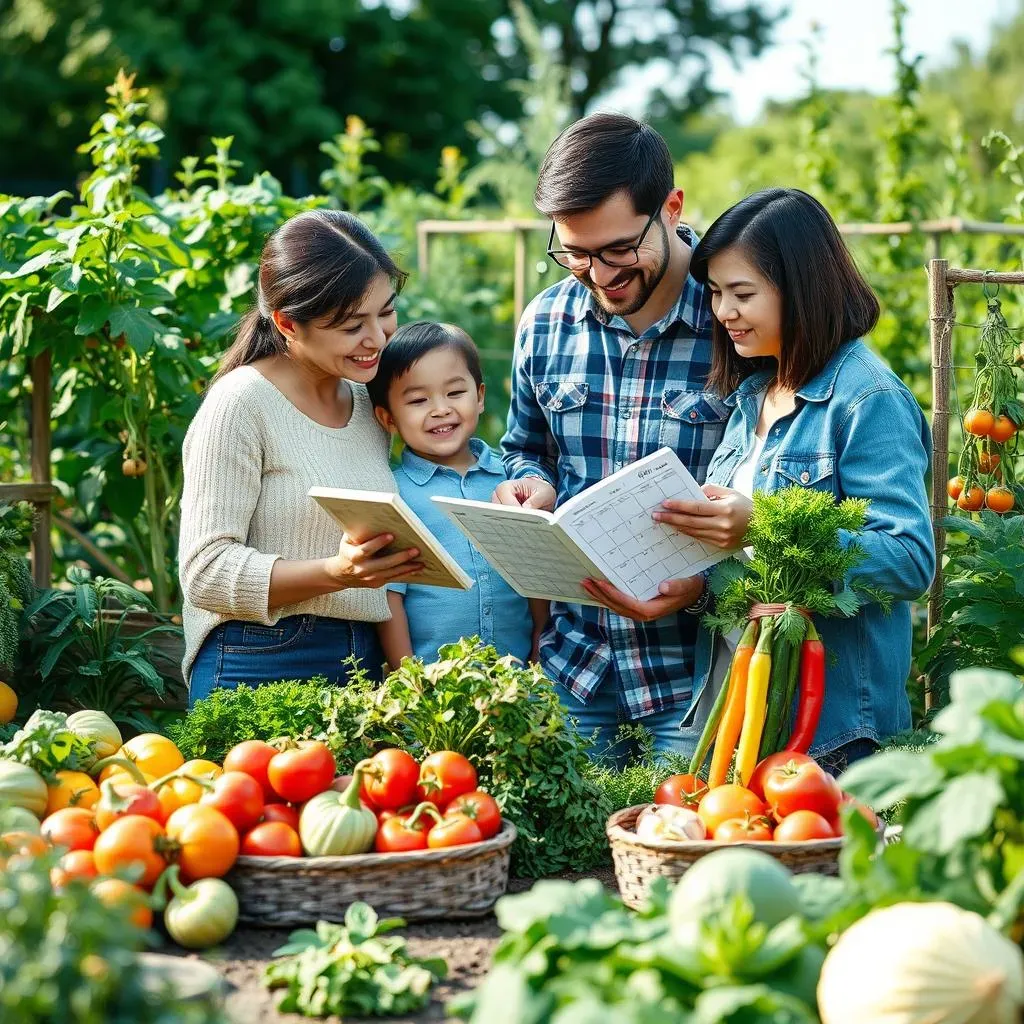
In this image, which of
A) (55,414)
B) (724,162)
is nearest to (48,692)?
(55,414)

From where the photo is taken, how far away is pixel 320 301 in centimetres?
332

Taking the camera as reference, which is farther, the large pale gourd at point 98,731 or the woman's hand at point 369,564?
the woman's hand at point 369,564

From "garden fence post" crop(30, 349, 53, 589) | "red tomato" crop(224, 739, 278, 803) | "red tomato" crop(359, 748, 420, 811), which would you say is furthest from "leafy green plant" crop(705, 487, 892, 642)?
"garden fence post" crop(30, 349, 53, 589)

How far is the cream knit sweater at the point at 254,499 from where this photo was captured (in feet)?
10.6

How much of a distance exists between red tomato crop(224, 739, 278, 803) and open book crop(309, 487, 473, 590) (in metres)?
0.55

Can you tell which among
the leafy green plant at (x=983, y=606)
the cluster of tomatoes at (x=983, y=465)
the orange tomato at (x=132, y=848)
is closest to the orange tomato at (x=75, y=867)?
the orange tomato at (x=132, y=848)

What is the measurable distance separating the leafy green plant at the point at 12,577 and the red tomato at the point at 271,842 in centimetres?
135

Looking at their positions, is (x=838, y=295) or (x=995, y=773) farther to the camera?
(x=838, y=295)

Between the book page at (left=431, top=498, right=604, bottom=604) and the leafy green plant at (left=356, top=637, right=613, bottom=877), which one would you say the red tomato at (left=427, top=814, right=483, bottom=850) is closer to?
the leafy green plant at (left=356, top=637, right=613, bottom=877)

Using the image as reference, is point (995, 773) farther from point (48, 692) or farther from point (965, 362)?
point (965, 362)

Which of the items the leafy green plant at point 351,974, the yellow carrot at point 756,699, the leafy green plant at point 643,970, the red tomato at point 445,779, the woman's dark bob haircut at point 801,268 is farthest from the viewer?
the woman's dark bob haircut at point 801,268

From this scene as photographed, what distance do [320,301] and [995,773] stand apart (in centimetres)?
204

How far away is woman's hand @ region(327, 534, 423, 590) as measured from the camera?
10.2 feet

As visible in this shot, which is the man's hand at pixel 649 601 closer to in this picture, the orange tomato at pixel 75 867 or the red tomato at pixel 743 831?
the red tomato at pixel 743 831
